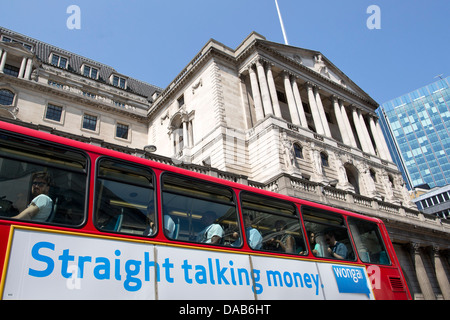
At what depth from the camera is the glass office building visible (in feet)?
338

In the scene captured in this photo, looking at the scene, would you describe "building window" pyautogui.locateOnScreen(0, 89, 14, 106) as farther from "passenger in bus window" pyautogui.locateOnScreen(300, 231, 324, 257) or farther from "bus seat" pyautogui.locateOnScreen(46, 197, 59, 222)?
"passenger in bus window" pyautogui.locateOnScreen(300, 231, 324, 257)

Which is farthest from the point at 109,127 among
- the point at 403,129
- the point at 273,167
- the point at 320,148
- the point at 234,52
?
the point at 403,129

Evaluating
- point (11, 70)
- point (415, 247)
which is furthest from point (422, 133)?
point (11, 70)

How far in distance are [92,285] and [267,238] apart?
342cm

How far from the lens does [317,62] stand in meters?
36.1

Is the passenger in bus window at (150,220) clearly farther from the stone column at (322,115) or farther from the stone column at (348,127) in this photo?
the stone column at (348,127)

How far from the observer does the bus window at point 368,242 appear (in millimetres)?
8000

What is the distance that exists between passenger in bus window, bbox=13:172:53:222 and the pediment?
2844 cm

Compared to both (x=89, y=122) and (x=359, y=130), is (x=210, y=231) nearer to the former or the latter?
(x=89, y=122)

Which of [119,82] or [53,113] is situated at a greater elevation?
[119,82]

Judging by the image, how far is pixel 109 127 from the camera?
31.6m

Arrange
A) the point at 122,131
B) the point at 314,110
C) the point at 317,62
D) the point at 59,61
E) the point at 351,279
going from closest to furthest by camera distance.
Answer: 1. the point at 351,279
2. the point at 314,110
3. the point at 122,131
4. the point at 59,61
5. the point at 317,62

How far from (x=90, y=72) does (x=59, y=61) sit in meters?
3.29
